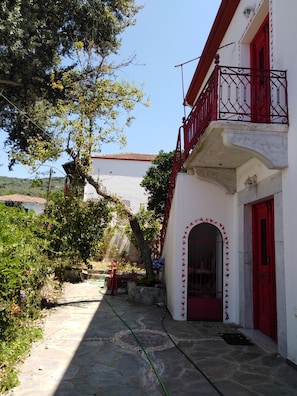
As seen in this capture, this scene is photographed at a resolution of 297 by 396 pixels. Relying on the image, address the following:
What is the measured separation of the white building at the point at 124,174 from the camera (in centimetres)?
2303

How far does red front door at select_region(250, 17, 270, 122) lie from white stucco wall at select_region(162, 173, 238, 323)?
2279 millimetres

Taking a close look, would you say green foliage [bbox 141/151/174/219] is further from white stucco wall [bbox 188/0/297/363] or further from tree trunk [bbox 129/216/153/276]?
white stucco wall [bbox 188/0/297/363]

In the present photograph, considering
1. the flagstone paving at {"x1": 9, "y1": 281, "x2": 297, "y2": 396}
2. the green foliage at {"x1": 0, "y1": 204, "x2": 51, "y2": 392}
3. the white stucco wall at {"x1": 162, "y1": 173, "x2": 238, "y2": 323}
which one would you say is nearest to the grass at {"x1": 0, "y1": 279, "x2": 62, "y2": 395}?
the green foliage at {"x1": 0, "y1": 204, "x2": 51, "y2": 392}

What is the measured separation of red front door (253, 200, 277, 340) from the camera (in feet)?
17.9

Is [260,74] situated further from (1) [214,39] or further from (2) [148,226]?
(2) [148,226]

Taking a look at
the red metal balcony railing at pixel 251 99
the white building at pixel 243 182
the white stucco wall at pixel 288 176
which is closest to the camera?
the white stucco wall at pixel 288 176

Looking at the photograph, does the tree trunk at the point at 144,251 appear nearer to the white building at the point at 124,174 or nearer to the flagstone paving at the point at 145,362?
the flagstone paving at the point at 145,362

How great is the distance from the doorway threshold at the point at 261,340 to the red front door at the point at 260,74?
387cm

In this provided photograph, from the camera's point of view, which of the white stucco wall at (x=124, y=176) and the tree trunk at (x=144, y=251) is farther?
the white stucco wall at (x=124, y=176)

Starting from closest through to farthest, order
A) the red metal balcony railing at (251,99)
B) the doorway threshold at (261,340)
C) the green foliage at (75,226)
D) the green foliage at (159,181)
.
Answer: the red metal balcony railing at (251,99) < the doorway threshold at (261,340) < the green foliage at (75,226) < the green foliage at (159,181)

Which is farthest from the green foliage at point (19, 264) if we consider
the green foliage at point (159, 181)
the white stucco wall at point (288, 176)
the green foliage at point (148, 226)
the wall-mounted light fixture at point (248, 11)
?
the green foliage at point (148, 226)

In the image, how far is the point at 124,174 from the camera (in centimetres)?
2347

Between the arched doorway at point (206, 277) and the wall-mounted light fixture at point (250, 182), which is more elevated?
the wall-mounted light fixture at point (250, 182)

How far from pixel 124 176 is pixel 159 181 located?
9.84 meters
